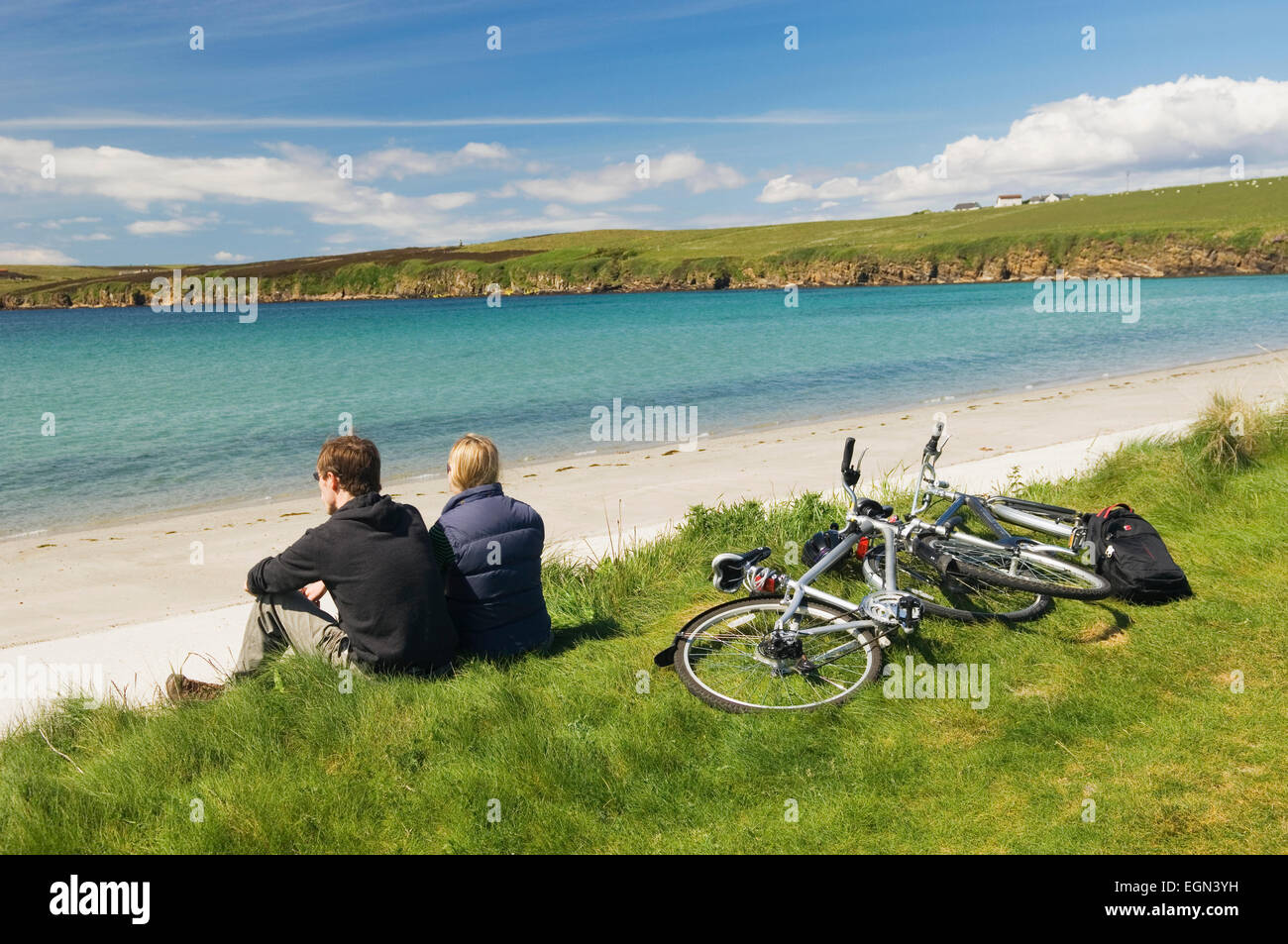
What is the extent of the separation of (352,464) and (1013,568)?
14.0 ft

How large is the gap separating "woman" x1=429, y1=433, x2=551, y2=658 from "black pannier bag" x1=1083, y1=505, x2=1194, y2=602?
3.96 metres

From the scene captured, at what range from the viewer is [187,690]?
18.6 feet

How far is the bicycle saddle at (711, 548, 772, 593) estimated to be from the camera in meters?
6.07

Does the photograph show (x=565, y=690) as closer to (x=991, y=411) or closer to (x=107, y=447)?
(x=991, y=411)

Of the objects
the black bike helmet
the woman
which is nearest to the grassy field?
the black bike helmet

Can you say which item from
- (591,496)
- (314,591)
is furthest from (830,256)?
(314,591)

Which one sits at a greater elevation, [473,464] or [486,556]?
[473,464]

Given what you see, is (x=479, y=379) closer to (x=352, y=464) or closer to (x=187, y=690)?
(x=187, y=690)

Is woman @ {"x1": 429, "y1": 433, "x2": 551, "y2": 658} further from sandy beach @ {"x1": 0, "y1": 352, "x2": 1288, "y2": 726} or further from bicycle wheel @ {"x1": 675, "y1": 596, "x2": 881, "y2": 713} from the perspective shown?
sandy beach @ {"x1": 0, "y1": 352, "x2": 1288, "y2": 726}

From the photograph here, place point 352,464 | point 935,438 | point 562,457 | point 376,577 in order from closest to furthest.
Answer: point 376,577
point 352,464
point 935,438
point 562,457

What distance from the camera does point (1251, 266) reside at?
96875mm

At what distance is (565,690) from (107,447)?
21.9 metres

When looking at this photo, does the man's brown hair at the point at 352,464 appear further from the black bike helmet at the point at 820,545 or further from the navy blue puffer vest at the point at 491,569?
the black bike helmet at the point at 820,545

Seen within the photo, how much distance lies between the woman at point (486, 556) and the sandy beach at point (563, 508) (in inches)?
82.7
